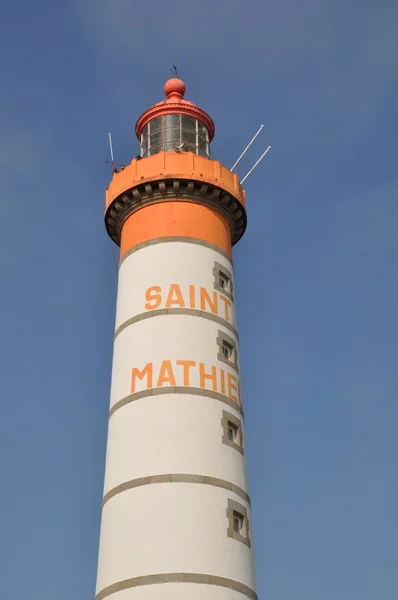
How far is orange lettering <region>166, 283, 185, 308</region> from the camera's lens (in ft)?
95.2

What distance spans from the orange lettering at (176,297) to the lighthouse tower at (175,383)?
1.5 inches

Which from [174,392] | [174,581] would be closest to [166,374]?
[174,392]

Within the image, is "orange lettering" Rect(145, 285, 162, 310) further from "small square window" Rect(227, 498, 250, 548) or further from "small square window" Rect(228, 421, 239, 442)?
"small square window" Rect(227, 498, 250, 548)

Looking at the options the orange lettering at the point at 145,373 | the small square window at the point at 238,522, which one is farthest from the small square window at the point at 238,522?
the orange lettering at the point at 145,373

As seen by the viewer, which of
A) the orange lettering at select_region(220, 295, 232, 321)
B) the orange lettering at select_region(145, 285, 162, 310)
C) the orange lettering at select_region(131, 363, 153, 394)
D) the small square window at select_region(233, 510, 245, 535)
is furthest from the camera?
the orange lettering at select_region(220, 295, 232, 321)

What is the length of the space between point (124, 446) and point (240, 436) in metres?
4.14

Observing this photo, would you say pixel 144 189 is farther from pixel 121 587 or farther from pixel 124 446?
pixel 121 587

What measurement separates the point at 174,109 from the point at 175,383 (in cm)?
1340

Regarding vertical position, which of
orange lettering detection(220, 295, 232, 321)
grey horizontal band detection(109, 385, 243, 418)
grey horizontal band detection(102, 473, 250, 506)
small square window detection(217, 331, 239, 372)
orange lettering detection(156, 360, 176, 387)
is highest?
orange lettering detection(220, 295, 232, 321)

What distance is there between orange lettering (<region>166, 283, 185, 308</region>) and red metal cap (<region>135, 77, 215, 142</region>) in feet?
30.5

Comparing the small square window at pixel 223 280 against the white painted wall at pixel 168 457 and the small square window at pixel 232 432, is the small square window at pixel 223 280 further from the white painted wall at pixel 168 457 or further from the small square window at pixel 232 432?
the small square window at pixel 232 432

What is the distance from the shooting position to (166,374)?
27.5 m

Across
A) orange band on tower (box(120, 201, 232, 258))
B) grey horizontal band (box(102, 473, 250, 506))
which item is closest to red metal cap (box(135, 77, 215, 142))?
orange band on tower (box(120, 201, 232, 258))

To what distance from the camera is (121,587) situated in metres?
24.3
